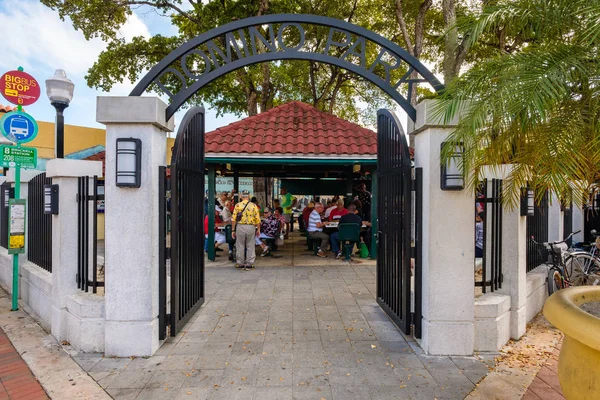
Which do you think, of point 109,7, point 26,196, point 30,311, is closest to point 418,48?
point 109,7

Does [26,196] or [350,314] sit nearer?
[350,314]

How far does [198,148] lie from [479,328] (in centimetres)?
416

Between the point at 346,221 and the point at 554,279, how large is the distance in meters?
4.49

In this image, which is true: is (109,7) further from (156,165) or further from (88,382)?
(88,382)

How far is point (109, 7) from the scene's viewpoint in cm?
1359

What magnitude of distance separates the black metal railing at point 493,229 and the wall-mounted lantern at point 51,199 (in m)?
4.94

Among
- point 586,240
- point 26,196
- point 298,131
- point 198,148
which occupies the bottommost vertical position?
point 586,240

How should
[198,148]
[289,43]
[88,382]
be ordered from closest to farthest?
[88,382]
[198,148]
[289,43]

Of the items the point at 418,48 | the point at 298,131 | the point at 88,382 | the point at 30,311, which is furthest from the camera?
the point at 418,48

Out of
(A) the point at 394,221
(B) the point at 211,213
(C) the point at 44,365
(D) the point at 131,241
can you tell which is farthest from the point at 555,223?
(C) the point at 44,365

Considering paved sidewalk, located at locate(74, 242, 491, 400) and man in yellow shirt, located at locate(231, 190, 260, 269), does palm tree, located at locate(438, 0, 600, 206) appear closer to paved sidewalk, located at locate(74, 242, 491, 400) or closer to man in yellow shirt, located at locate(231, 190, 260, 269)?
paved sidewalk, located at locate(74, 242, 491, 400)

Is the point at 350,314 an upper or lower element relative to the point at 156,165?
lower

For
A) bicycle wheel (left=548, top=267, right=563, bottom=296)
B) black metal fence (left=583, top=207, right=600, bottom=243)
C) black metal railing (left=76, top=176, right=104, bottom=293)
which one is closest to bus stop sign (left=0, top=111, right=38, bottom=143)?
black metal railing (left=76, top=176, right=104, bottom=293)

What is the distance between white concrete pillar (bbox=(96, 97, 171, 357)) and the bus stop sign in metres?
2.52
